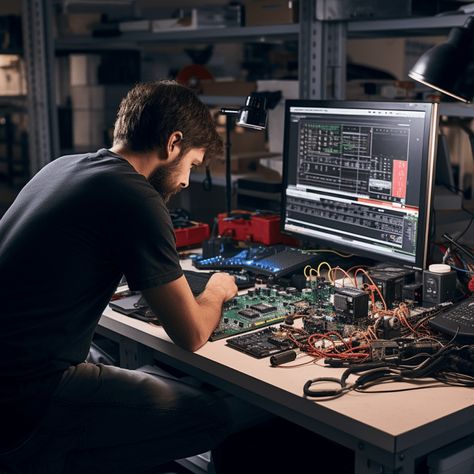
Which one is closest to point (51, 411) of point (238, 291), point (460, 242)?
point (238, 291)

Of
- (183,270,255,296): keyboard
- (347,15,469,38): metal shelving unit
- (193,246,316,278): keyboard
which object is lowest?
(183,270,255,296): keyboard

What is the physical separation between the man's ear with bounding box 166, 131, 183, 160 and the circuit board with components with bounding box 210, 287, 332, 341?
15.8 inches

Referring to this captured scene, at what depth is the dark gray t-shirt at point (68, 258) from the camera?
152 cm

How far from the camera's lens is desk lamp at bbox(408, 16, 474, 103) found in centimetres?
177

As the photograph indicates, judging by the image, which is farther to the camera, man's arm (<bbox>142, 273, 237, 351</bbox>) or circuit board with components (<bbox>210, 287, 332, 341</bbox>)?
circuit board with components (<bbox>210, 287, 332, 341</bbox>)

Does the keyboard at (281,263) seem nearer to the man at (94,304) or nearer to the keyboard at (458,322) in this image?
the man at (94,304)

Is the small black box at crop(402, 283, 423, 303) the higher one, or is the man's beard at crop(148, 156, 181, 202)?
the man's beard at crop(148, 156, 181, 202)

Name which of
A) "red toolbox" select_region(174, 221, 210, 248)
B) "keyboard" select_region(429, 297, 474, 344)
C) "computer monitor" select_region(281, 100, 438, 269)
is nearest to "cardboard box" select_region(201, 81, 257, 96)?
"red toolbox" select_region(174, 221, 210, 248)

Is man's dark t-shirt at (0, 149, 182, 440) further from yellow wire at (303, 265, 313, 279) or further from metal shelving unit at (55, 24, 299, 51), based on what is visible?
metal shelving unit at (55, 24, 299, 51)

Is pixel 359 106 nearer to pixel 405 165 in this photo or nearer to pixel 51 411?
pixel 405 165

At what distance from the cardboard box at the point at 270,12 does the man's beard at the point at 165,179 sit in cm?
103

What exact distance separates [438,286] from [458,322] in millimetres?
215

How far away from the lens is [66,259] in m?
1.53

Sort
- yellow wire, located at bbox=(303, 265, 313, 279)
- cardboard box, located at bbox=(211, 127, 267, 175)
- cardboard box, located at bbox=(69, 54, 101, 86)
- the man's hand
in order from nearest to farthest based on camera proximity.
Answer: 1. the man's hand
2. yellow wire, located at bbox=(303, 265, 313, 279)
3. cardboard box, located at bbox=(211, 127, 267, 175)
4. cardboard box, located at bbox=(69, 54, 101, 86)
